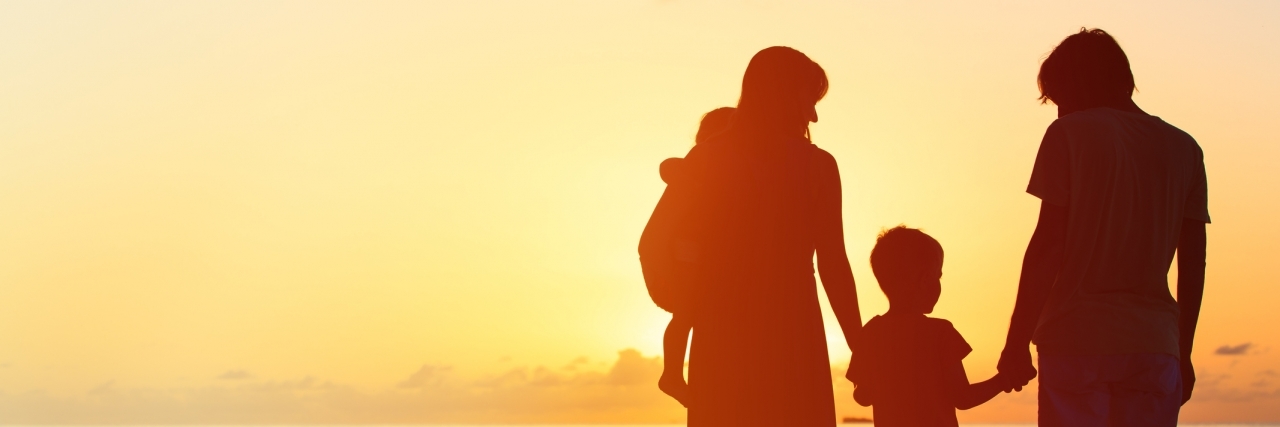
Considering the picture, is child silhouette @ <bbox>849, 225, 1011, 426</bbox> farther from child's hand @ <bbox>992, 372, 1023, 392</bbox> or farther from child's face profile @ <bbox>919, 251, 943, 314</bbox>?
child's hand @ <bbox>992, 372, 1023, 392</bbox>

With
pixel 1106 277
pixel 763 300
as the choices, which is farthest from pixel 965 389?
pixel 763 300

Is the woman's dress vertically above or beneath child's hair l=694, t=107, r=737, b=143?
beneath

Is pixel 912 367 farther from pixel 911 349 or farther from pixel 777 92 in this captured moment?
pixel 777 92

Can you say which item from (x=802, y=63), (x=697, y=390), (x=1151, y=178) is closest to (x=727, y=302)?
(x=697, y=390)

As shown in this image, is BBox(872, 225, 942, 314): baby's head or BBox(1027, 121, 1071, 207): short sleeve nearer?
BBox(1027, 121, 1071, 207): short sleeve

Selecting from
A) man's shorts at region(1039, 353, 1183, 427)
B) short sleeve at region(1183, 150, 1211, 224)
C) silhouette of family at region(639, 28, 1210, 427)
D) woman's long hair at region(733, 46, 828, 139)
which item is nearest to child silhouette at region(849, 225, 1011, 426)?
silhouette of family at region(639, 28, 1210, 427)

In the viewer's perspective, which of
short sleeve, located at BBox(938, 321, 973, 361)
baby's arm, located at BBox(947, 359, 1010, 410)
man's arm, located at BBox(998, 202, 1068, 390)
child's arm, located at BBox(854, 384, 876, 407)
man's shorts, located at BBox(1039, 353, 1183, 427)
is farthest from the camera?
short sleeve, located at BBox(938, 321, 973, 361)

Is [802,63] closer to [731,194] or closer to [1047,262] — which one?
[731,194]

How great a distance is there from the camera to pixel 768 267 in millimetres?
5012

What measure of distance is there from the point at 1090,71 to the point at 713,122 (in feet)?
5.52

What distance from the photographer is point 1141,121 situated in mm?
5070

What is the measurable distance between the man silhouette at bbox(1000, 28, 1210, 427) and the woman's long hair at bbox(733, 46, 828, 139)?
3.28 ft

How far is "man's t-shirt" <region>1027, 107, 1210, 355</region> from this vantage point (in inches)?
191

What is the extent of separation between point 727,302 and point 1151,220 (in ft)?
5.71
